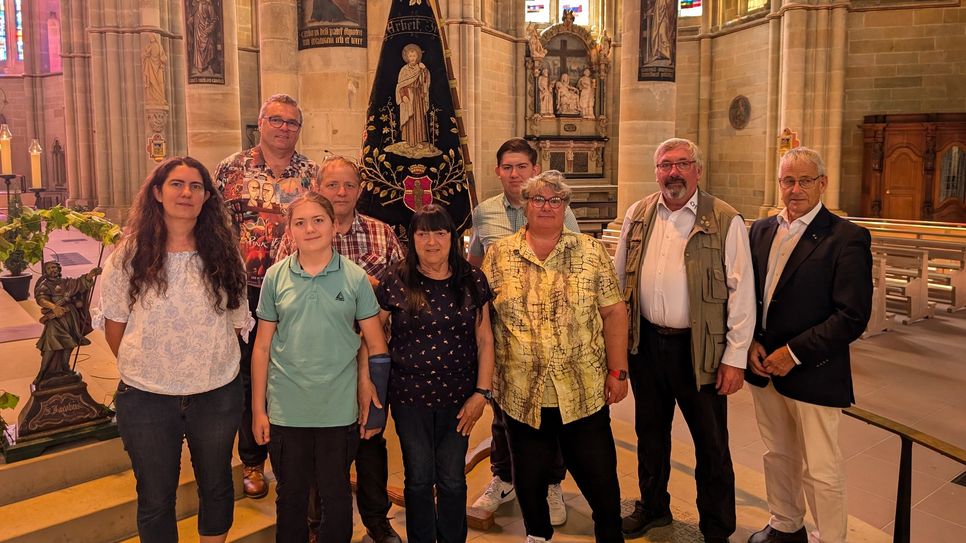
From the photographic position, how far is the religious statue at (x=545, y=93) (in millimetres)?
20359

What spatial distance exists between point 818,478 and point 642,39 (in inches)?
384

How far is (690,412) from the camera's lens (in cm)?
359

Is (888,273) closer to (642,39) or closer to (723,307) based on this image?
(642,39)

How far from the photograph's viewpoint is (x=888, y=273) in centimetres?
1046

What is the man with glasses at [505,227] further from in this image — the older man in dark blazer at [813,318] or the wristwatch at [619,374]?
the older man in dark blazer at [813,318]

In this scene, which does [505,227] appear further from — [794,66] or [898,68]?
[898,68]

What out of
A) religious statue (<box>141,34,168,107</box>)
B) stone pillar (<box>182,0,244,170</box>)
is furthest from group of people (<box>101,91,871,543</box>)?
religious statue (<box>141,34,168,107</box>)

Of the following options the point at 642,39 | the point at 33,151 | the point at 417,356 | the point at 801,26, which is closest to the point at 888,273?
the point at 642,39

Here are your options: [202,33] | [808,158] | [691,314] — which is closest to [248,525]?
[691,314]

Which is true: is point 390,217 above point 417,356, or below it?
above

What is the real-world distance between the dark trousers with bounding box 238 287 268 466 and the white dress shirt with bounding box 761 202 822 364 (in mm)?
2437

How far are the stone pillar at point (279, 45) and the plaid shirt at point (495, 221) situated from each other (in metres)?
4.63

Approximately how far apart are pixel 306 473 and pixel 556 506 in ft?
4.94

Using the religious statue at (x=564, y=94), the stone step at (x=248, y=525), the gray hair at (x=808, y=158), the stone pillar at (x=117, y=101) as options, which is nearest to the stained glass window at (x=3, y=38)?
the stone pillar at (x=117, y=101)
